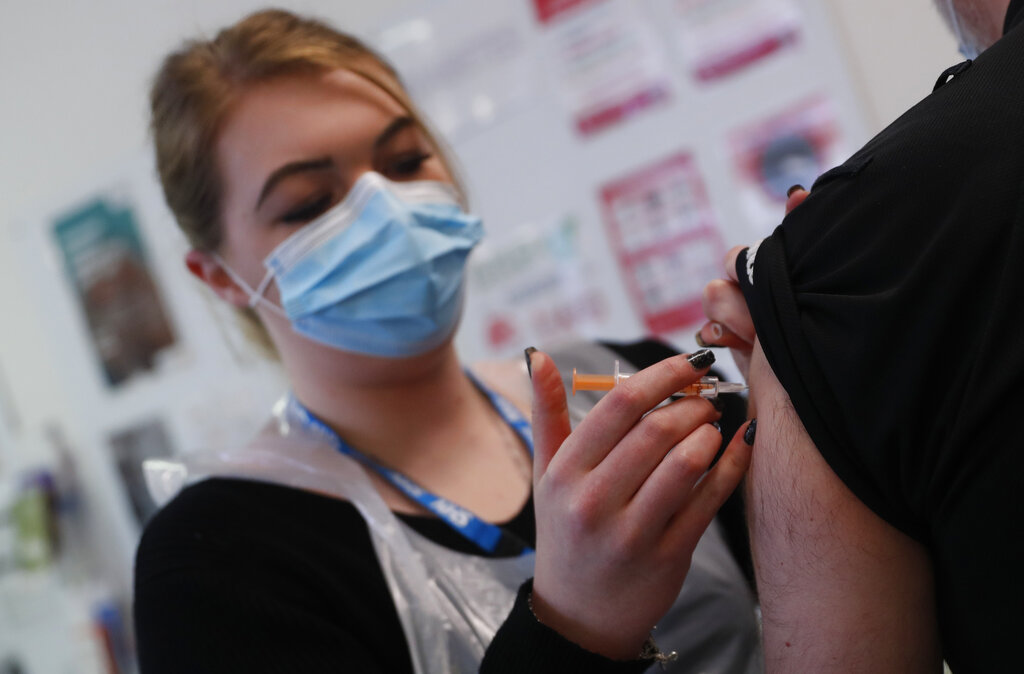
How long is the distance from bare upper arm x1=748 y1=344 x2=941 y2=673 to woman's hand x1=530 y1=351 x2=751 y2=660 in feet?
0.20

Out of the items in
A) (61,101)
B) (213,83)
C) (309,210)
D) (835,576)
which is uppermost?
(61,101)

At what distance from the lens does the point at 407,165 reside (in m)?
1.19

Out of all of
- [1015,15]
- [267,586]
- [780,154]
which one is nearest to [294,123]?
[267,586]

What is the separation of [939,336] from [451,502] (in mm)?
700

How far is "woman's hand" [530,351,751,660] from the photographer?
64 centimetres

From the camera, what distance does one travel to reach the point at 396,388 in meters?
1.18

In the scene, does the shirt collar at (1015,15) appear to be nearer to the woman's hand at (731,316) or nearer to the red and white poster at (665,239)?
the woman's hand at (731,316)

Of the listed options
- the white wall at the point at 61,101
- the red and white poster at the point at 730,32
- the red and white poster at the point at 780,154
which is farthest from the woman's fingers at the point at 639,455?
the white wall at the point at 61,101

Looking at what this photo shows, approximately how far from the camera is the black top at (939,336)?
20.0 inches

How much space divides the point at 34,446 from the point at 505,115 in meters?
Result: 2.07

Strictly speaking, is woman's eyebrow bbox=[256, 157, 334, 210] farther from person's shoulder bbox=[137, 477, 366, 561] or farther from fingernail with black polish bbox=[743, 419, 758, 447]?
fingernail with black polish bbox=[743, 419, 758, 447]

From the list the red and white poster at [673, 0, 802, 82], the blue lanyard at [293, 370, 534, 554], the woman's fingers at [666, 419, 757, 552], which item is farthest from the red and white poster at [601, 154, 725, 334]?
the woman's fingers at [666, 419, 757, 552]

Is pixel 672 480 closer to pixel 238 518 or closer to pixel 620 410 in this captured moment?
pixel 620 410

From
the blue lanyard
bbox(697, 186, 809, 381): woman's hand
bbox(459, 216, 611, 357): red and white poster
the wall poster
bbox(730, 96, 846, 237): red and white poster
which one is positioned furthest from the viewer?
the wall poster
